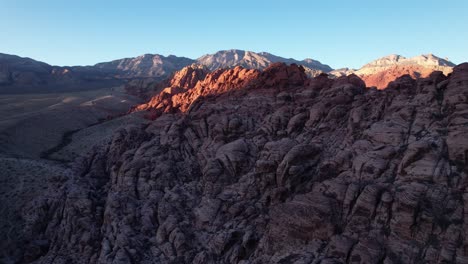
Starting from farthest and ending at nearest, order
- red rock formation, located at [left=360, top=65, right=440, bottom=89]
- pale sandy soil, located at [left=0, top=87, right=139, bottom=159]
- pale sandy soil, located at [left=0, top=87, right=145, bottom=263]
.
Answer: red rock formation, located at [left=360, top=65, right=440, bottom=89] < pale sandy soil, located at [left=0, top=87, right=139, bottom=159] < pale sandy soil, located at [left=0, top=87, right=145, bottom=263]

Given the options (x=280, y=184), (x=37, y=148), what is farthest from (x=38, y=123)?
(x=280, y=184)

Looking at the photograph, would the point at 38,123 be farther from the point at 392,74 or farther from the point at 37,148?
the point at 392,74

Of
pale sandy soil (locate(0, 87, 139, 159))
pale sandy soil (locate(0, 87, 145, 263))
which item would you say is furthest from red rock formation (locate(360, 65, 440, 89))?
pale sandy soil (locate(0, 87, 139, 159))

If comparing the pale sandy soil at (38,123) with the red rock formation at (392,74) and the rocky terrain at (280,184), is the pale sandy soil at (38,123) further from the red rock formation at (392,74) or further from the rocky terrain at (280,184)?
the red rock formation at (392,74)

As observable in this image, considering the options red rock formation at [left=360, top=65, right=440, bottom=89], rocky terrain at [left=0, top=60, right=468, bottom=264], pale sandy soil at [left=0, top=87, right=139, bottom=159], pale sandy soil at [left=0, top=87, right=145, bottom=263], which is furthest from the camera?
red rock formation at [left=360, top=65, right=440, bottom=89]

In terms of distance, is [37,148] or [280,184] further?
[37,148]

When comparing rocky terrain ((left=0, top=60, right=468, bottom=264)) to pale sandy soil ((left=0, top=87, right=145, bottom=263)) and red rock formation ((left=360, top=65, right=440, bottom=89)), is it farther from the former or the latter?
red rock formation ((left=360, top=65, right=440, bottom=89))

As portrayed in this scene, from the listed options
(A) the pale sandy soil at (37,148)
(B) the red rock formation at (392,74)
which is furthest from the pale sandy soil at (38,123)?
(B) the red rock formation at (392,74)

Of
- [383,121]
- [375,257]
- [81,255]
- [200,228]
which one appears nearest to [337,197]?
[375,257]

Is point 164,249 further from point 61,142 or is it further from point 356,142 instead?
point 61,142
